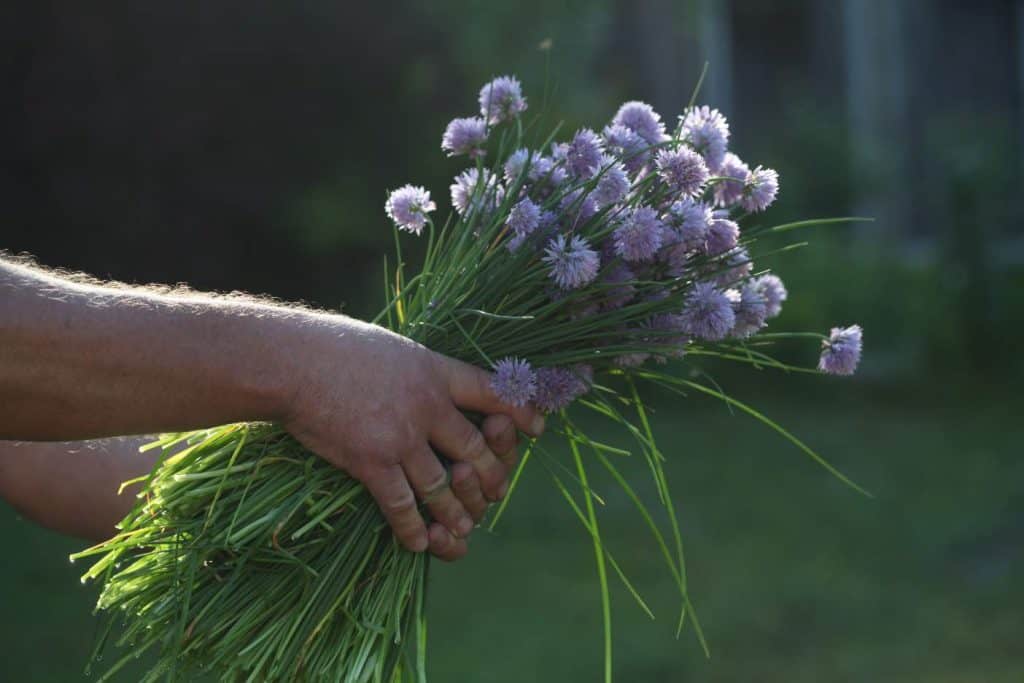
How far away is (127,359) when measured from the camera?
1.68 meters

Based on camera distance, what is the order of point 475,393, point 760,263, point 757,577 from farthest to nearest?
1. point 760,263
2. point 757,577
3. point 475,393

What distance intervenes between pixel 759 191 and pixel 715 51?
8.74 meters

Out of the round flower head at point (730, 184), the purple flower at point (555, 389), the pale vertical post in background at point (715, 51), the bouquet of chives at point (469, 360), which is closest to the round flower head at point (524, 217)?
the bouquet of chives at point (469, 360)

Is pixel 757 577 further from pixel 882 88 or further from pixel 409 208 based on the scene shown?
pixel 882 88

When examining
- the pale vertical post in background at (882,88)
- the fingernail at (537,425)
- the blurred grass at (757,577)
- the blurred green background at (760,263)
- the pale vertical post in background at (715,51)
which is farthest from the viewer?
the pale vertical post in background at (882,88)

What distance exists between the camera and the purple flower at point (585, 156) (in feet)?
6.64

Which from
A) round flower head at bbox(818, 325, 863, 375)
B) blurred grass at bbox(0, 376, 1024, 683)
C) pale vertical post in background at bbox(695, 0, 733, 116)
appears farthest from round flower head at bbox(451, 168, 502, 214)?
pale vertical post in background at bbox(695, 0, 733, 116)

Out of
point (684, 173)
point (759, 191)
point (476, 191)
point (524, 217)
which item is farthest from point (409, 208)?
point (759, 191)

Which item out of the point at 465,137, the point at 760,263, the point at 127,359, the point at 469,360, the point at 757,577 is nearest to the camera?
the point at 127,359

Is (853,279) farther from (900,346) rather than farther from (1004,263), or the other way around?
(1004,263)

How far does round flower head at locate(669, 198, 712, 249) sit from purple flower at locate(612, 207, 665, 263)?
57 millimetres

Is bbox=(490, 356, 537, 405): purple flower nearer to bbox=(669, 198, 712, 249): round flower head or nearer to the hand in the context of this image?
the hand

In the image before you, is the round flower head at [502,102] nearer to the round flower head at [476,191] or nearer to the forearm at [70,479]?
the round flower head at [476,191]

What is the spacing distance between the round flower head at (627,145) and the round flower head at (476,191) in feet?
0.65
